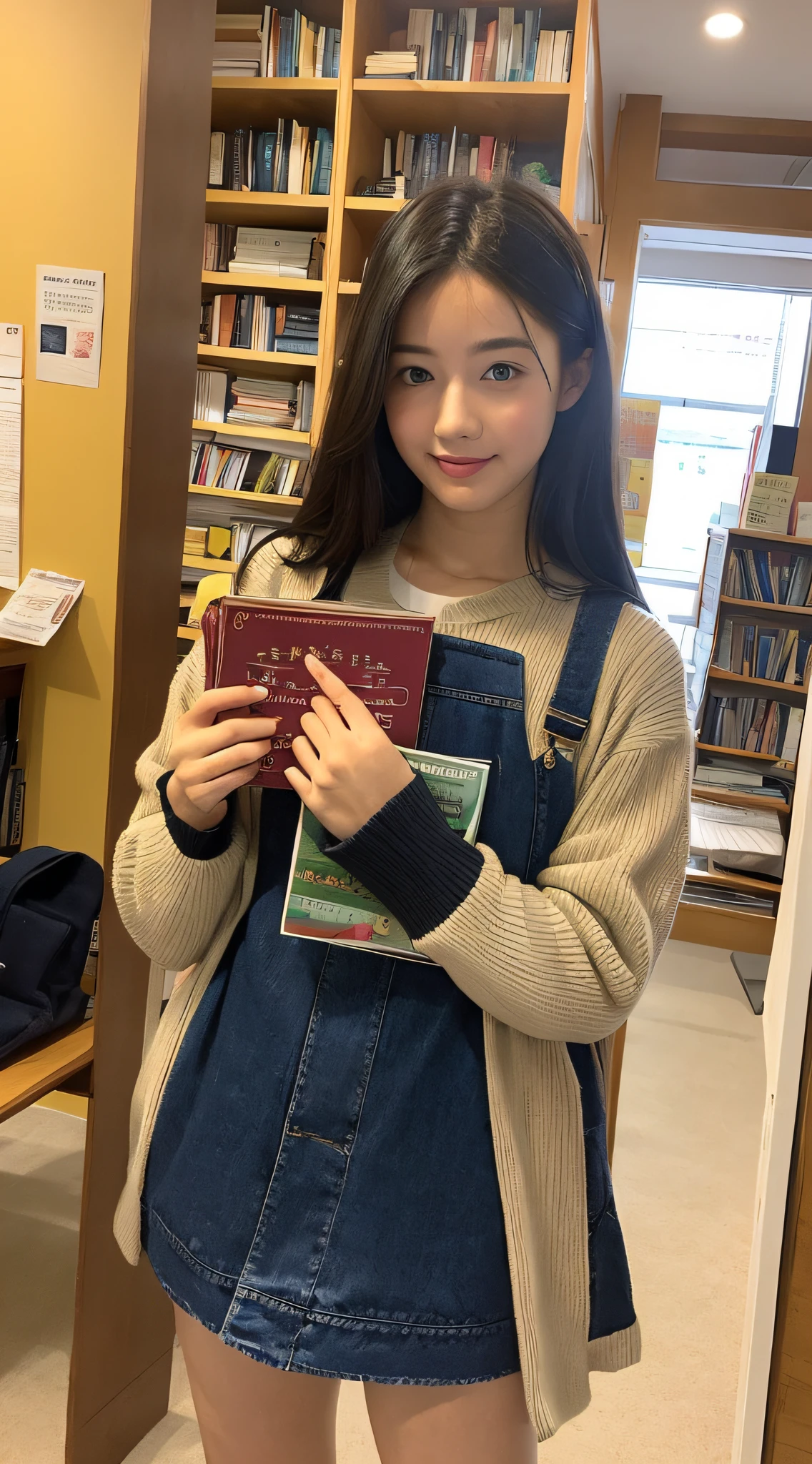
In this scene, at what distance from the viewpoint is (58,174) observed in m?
1.67

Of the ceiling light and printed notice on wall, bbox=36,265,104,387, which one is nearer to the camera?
printed notice on wall, bbox=36,265,104,387

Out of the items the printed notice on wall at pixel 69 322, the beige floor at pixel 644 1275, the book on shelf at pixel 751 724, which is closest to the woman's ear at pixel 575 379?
the printed notice on wall at pixel 69 322

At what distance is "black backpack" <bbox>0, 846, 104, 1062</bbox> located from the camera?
1.50 m

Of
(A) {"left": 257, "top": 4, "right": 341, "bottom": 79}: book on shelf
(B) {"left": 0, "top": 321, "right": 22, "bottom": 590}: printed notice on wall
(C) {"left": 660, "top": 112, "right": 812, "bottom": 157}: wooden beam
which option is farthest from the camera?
(C) {"left": 660, "top": 112, "right": 812, "bottom": 157}: wooden beam

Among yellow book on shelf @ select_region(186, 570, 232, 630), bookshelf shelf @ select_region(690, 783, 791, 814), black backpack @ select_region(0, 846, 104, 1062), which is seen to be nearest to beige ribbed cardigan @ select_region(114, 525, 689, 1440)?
black backpack @ select_region(0, 846, 104, 1062)

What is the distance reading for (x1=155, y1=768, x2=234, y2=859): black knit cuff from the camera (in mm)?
896

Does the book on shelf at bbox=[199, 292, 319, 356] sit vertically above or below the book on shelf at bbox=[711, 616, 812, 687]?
above

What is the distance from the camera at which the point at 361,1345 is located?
844mm

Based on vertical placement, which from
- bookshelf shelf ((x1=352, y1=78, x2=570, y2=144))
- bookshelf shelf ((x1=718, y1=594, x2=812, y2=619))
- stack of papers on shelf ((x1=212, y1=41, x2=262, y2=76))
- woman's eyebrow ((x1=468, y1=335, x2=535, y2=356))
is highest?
stack of papers on shelf ((x1=212, y1=41, x2=262, y2=76))

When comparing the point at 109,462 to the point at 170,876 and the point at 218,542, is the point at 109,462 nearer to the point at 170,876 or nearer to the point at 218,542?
the point at 170,876

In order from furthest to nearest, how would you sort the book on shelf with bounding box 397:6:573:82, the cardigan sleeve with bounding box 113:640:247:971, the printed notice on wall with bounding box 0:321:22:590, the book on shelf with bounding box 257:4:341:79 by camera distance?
the book on shelf with bounding box 257:4:341:79 → the book on shelf with bounding box 397:6:573:82 → the printed notice on wall with bounding box 0:321:22:590 → the cardigan sleeve with bounding box 113:640:247:971

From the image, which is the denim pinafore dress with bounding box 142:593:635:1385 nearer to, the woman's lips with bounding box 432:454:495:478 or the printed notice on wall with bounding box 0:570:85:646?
the woman's lips with bounding box 432:454:495:478

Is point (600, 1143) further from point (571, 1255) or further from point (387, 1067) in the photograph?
point (387, 1067)

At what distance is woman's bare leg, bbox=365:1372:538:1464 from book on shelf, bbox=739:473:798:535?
4353 mm
